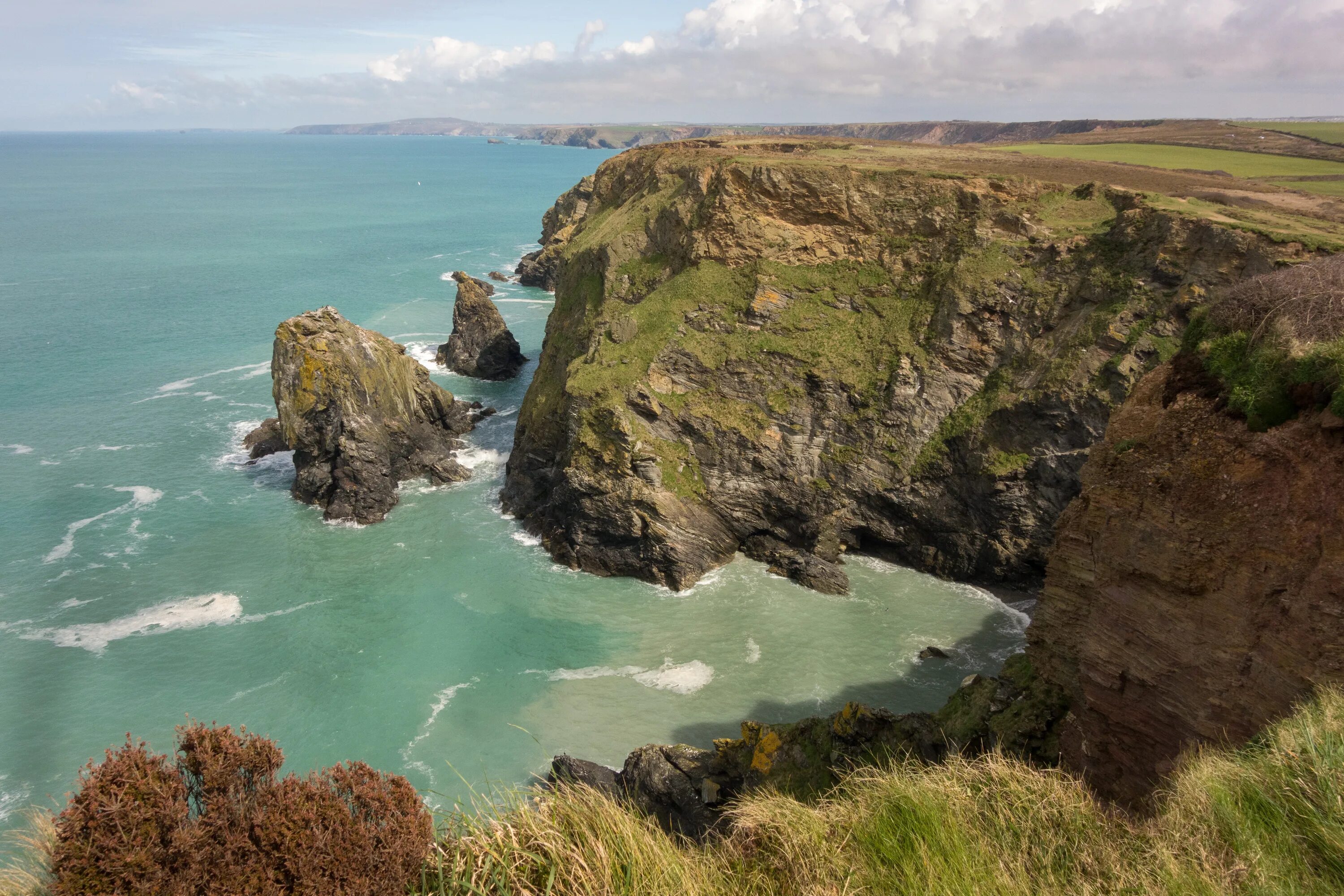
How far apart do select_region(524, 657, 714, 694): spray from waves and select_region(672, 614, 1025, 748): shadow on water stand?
209 centimetres

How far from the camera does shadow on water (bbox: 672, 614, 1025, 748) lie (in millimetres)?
24344

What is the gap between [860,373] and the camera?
1366 inches

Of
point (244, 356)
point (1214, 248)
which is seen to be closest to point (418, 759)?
point (1214, 248)

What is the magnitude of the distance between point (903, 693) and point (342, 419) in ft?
93.7

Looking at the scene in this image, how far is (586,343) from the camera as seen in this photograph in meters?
39.1

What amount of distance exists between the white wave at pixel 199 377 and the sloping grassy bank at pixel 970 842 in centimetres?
5499

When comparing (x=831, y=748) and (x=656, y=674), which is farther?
(x=656, y=674)

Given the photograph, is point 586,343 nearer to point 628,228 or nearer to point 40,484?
point 628,228

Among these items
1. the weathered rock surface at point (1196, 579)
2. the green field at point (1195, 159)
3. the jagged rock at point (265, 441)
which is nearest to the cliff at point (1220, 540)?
the weathered rock surface at point (1196, 579)

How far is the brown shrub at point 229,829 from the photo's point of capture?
7.02m

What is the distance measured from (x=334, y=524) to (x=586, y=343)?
50.0ft

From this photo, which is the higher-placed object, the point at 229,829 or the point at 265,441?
the point at 229,829

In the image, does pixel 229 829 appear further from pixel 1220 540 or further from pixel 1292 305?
pixel 1292 305

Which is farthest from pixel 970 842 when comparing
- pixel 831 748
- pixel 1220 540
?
pixel 831 748
